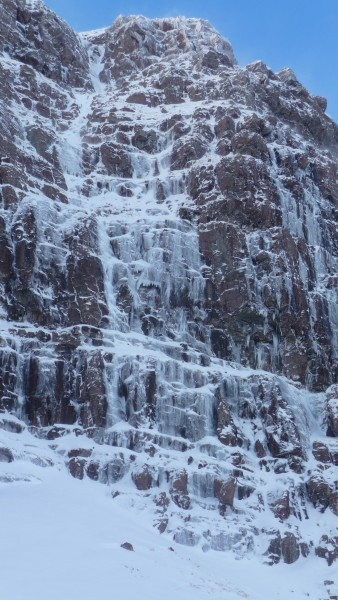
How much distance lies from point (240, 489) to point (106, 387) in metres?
11.0

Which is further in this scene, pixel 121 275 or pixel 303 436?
pixel 121 275

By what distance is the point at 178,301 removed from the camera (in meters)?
57.6

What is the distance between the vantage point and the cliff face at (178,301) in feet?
149

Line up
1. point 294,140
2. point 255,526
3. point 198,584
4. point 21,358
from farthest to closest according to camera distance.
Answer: point 294,140 < point 21,358 < point 255,526 < point 198,584

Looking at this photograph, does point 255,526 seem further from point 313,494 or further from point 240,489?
point 313,494

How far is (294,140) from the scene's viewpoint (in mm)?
80750

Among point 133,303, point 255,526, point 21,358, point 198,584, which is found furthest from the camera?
point 133,303

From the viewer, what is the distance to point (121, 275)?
57281 millimetres

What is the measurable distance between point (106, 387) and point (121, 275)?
1227cm

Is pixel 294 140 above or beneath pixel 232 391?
above

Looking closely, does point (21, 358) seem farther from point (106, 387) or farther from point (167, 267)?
point (167, 267)

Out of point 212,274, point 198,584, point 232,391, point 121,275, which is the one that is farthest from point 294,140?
point 198,584

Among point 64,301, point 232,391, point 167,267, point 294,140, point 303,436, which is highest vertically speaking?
point 294,140

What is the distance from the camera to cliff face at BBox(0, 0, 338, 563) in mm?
45344
